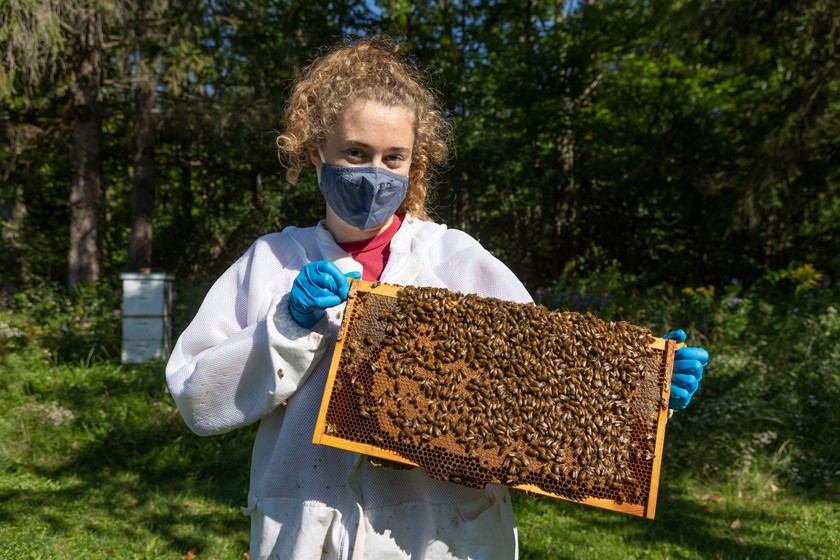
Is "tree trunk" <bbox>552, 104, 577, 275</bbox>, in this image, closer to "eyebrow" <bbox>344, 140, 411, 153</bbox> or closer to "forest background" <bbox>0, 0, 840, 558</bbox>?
"forest background" <bbox>0, 0, 840, 558</bbox>

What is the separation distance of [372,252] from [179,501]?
14.2 ft

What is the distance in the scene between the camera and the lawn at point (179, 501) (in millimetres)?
5039

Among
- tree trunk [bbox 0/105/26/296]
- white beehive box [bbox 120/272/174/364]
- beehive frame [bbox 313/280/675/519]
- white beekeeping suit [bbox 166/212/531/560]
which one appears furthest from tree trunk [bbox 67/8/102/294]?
beehive frame [bbox 313/280/675/519]

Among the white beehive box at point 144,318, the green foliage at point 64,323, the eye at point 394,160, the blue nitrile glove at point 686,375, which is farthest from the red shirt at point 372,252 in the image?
the white beehive box at point 144,318

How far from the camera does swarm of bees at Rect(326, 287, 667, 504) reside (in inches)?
79.4

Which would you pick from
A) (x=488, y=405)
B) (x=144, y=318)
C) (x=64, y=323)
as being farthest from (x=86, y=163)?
(x=488, y=405)

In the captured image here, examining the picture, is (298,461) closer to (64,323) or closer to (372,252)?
(372,252)

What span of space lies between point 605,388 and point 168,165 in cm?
1801

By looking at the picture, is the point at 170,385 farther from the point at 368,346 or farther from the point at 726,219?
the point at 726,219

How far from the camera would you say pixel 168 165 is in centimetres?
1803

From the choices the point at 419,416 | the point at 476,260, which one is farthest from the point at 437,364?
the point at 476,260

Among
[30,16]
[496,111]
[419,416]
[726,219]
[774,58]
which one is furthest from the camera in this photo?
[496,111]

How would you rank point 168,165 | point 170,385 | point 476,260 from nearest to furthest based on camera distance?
point 170,385 → point 476,260 → point 168,165

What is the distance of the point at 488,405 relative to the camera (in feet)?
6.76
